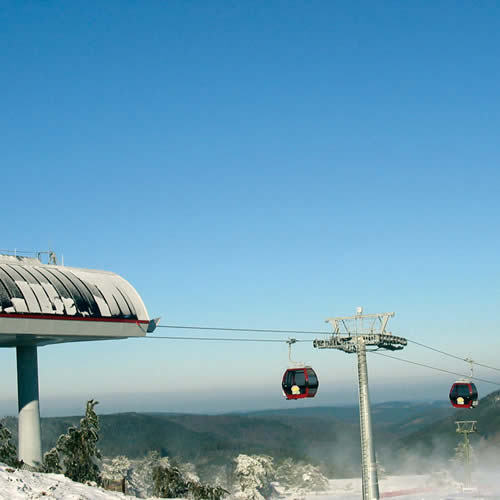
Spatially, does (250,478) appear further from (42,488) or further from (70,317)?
(42,488)

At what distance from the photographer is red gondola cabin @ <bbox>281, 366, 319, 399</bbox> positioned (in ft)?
123

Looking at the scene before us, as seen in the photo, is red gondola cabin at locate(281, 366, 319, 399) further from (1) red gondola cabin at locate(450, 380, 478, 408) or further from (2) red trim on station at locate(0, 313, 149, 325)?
(1) red gondola cabin at locate(450, 380, 478, 408)

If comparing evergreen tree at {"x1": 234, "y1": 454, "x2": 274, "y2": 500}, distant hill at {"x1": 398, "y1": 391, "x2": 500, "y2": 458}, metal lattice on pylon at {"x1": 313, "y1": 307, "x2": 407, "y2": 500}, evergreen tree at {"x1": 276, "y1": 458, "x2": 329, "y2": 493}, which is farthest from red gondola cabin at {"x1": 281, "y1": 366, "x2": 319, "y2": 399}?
distant hill at {"x1": 398, "y1": 391, "x2": 500, "y2": 458}

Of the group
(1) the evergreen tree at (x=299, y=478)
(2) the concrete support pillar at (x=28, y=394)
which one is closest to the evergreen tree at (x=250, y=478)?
(1) the evergreen tree at (x=299, y=478)

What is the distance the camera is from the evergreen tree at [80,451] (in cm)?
3569

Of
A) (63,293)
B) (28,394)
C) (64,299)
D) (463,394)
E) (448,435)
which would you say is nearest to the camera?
(64,299)

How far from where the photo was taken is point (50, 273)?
1561 inches

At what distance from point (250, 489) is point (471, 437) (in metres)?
108

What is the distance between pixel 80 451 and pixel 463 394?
2543 cm

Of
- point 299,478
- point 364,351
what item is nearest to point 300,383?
point 364,351

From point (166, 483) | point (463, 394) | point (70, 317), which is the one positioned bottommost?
point (166, 483)

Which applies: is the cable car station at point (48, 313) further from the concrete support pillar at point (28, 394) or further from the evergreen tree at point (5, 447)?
the evergreen tree at point (5, 447)

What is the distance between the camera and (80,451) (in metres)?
36.4

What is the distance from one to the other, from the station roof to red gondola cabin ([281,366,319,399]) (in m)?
9.12
